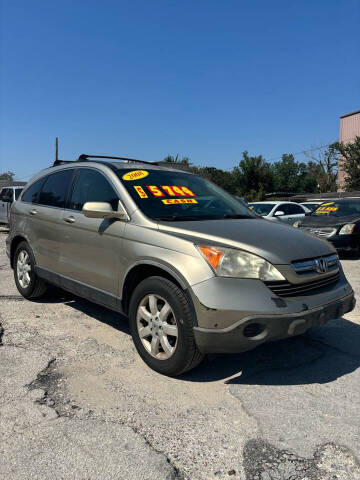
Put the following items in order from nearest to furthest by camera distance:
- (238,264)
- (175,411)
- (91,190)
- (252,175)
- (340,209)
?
(175,411), (238,264), (91,190), (340,209), (252,175)

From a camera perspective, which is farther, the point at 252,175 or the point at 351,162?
the point at 252,175

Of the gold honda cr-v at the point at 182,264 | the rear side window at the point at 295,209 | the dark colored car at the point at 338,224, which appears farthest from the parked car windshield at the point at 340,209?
the gold honda cr-v at the point at 182,264

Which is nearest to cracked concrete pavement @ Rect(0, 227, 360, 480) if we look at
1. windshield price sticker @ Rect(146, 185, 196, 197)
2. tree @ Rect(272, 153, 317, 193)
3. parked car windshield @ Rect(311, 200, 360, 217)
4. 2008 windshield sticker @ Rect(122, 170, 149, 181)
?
windshield price sticker @ Rect(146, 185, 196, 197)

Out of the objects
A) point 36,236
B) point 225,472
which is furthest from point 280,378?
point 36,236

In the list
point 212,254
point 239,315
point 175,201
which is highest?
point 175,201

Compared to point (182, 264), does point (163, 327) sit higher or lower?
lower

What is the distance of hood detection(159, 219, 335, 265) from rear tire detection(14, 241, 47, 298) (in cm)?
239

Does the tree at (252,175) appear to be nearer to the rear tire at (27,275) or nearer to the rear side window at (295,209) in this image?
the rear side window at (295,209)

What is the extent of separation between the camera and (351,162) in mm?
33938

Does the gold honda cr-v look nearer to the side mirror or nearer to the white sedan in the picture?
the side mirror

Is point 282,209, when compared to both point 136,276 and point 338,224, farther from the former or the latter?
point 136,276

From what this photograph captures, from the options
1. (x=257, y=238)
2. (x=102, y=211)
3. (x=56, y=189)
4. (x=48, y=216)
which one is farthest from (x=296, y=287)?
(x=56, y=189)

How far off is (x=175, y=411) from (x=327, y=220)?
801 centimetres

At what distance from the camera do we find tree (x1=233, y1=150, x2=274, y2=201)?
147ft
